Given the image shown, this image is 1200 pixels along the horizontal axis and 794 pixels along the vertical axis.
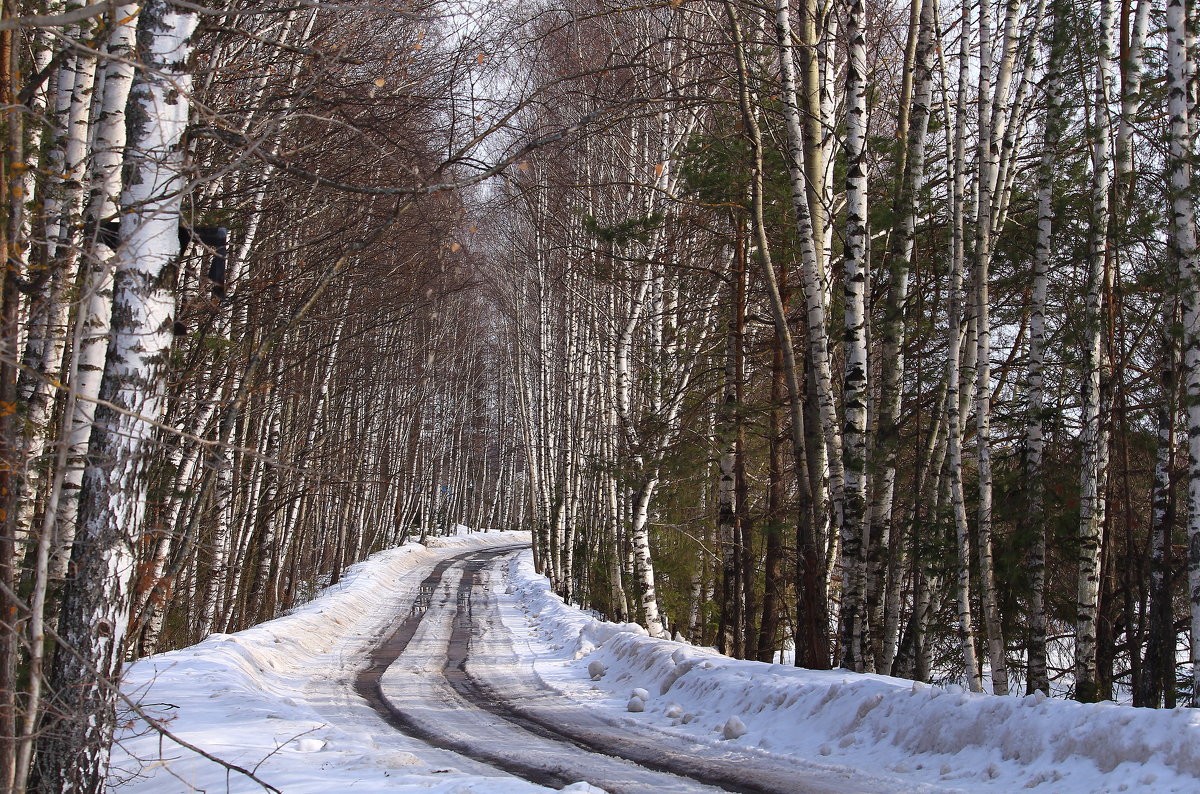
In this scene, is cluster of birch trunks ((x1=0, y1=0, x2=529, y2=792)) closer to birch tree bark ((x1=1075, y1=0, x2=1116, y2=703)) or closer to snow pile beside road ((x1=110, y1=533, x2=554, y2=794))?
snow pile beside road ((x1=110, y1=533, x2=554, y2=794))

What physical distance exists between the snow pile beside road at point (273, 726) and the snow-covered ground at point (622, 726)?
3 centimetres

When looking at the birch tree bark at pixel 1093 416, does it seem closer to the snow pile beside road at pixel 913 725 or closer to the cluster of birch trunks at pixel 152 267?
the snow pile beside road at pixel 913 725

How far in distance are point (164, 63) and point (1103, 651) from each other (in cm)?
1001

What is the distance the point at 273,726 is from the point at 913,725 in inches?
192

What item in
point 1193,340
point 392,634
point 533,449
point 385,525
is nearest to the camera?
point 1193,340

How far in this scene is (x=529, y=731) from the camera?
7.58 meters

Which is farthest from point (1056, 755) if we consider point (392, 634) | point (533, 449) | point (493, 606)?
point (533, 449)

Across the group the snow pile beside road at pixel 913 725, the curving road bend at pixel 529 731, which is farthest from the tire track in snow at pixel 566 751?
the snow pile beside road at pixel 913 725

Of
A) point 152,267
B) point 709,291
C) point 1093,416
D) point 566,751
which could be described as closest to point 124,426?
point 152,267

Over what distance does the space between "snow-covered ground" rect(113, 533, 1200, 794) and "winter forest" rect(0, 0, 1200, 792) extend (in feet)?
3.33

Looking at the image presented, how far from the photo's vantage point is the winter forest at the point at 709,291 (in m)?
4.05

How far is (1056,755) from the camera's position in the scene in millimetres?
4926

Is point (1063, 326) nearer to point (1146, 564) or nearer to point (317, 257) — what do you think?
point (1146, 564)

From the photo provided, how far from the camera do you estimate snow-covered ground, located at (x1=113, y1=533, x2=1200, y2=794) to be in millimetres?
4887
